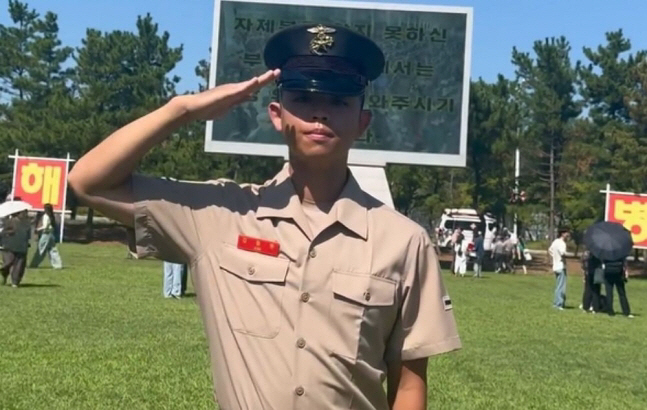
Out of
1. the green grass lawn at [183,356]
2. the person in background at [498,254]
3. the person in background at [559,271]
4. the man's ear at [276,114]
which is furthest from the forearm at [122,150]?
the person in background at [498,254]

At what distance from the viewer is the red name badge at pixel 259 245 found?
2580 mm

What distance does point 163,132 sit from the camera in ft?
8.45

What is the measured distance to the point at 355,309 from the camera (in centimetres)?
253

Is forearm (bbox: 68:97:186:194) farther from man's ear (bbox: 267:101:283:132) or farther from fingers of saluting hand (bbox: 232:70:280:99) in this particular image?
man's ear (bbox: 267:101:283:132)

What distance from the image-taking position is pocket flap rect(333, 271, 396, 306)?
2.53 meters

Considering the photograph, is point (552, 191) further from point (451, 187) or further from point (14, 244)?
point (14, 244)

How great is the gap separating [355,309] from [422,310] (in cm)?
20

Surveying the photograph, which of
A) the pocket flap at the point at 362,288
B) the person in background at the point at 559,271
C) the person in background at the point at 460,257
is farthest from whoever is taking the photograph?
the person in background at the point at 460,257

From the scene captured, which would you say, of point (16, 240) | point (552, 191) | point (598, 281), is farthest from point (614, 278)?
point (552, 191)

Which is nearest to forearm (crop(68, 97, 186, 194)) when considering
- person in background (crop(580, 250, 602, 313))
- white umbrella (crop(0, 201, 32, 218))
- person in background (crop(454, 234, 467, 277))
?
white umbrella (crop(0, 201, 32, 218))

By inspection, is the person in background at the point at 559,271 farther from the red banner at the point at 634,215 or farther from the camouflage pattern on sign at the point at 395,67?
the red banner at the point at 634,215

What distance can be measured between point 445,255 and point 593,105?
509 inches

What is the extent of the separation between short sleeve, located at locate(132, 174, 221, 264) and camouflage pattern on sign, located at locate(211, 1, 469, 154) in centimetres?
2191

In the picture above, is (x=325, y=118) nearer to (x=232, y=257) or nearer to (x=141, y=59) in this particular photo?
(x=232, y=257)
